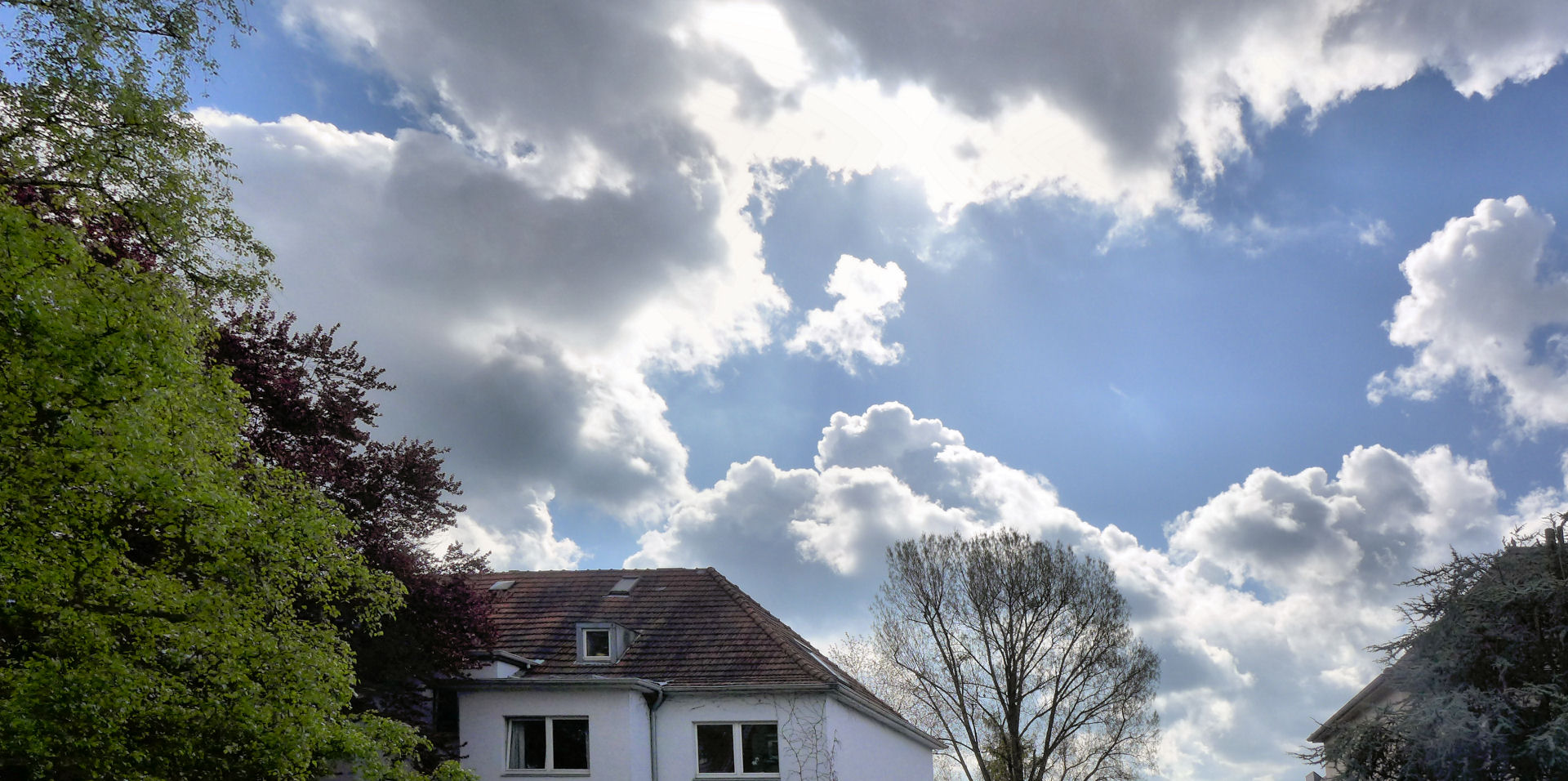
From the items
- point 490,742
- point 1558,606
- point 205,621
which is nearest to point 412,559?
point 490,742

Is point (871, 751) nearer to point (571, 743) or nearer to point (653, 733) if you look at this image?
point (653, 733)

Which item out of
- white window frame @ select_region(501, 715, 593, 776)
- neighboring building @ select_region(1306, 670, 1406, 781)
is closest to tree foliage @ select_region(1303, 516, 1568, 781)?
neighboring building @ select_region(1306, 670, 1406, 781)

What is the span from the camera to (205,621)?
37.3 feet

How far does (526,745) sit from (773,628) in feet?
21.7

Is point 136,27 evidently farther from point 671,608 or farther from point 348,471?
point 671,608

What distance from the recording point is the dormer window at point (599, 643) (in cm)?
2442

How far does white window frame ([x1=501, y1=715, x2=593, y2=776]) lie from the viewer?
21.9 metres

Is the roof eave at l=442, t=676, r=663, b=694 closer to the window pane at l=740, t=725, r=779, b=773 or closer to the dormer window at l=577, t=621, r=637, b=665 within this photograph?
the dormer window at l=577, t=621, r=637, b=665

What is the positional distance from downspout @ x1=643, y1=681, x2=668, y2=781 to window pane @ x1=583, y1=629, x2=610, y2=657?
219 cm

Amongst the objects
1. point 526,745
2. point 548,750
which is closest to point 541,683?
point 548,750

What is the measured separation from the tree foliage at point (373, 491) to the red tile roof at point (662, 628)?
2.78 m

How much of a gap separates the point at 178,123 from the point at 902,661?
85.3 feet

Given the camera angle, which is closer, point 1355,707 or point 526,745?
point 526,745

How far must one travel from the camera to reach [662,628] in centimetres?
2580
